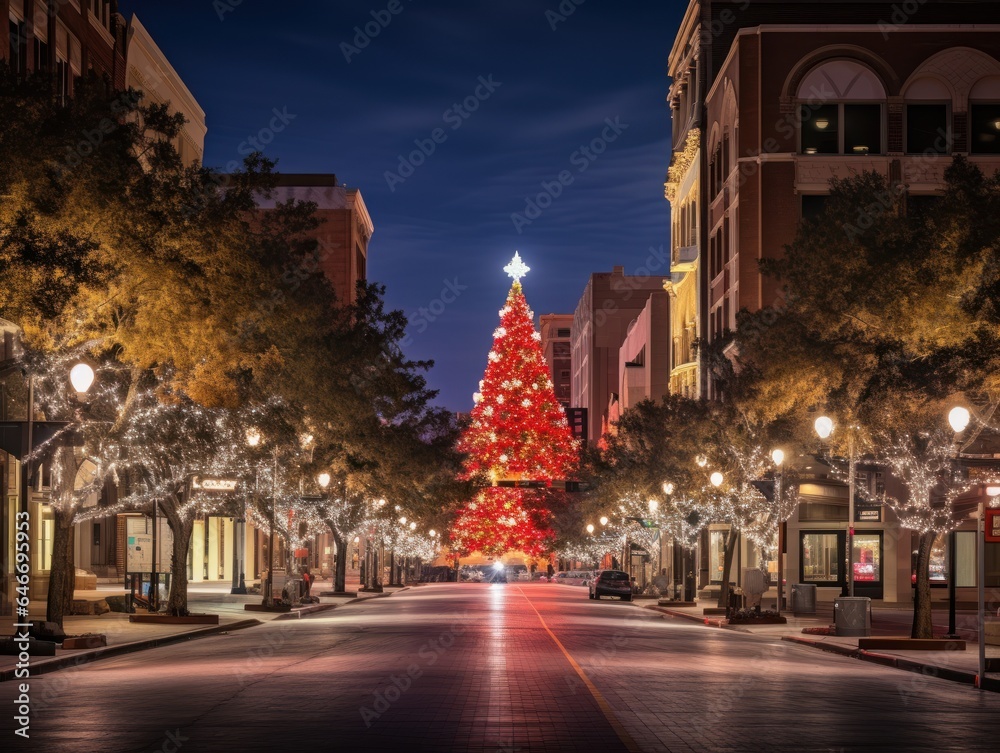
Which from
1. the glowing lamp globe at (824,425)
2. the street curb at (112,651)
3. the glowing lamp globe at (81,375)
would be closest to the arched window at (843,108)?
the glowing lamp globe at (824,425)

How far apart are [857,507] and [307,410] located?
23.5 meters

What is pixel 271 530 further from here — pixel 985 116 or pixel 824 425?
pixel 985 116

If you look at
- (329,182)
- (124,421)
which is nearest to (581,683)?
(124,421)

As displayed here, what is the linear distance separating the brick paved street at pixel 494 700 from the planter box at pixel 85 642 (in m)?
1.23

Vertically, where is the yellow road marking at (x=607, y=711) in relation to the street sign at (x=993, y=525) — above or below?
below

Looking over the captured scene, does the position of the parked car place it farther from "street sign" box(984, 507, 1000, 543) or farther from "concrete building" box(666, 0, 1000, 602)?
"street sign" box(984, 507, 1000, 543)

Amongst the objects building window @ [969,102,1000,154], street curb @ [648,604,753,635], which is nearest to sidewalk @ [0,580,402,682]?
street curb @ [648,604,753,635]

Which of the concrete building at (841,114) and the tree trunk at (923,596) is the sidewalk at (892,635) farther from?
the concrete building at (841,114)

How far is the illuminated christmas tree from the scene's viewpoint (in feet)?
420

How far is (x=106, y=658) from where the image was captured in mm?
27000

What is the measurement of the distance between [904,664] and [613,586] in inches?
1774

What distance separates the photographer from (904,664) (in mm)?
27312

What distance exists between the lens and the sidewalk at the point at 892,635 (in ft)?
84.7

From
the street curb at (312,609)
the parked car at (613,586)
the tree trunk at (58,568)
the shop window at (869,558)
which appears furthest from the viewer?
the parked car at (613,586)
